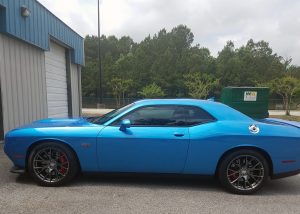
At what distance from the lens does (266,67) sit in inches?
2499

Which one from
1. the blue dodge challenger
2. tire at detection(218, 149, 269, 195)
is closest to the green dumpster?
the blue dodge challenger

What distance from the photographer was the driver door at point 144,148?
4816 millimetres

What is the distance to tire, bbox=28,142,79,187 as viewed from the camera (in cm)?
489

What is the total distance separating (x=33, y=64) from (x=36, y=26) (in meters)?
1.24

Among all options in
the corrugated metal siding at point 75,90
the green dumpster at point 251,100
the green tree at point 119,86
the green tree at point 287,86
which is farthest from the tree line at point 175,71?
the green dumpster at point 251,100

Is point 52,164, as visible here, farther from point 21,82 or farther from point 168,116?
point 21,82

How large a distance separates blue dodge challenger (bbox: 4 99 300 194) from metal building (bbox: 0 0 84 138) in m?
4.26

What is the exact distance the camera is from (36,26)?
10812 millimetres

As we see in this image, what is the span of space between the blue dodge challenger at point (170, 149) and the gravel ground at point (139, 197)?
0.23m

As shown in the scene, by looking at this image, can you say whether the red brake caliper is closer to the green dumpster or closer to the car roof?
the car roof

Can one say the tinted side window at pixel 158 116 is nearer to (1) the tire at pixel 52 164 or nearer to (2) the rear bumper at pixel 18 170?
(1) the tire at pixel 52 164

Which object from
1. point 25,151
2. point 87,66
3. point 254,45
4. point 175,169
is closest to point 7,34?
point 25,151

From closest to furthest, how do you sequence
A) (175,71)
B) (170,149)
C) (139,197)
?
(139,197) → (170,149) → (175,71)

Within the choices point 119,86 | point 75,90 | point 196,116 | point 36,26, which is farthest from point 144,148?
point 119,86
